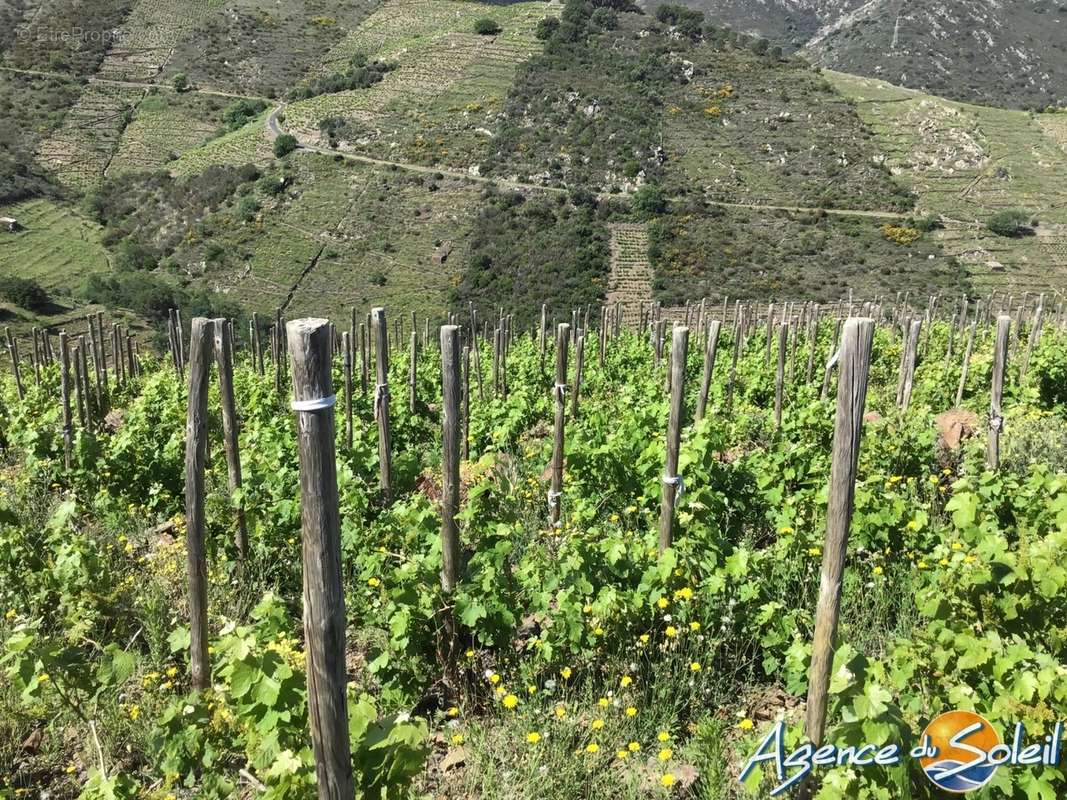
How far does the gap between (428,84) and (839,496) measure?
6289 centimetres

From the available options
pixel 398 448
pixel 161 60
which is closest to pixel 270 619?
pixel 398 448

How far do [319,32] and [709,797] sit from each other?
8455 centimetres

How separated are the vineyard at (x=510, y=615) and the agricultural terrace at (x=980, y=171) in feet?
118

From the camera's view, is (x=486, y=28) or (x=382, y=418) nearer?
(x=382, y=418)

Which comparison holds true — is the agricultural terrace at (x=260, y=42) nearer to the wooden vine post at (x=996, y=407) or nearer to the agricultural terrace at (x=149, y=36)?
the agricultural terrace at (x=149, y=36)

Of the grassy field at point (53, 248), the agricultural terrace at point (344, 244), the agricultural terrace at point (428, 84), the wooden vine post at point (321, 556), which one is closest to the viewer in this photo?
the wooden vine post at point (321, 556)

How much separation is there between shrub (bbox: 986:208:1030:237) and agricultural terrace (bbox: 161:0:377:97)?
5815 centimetres

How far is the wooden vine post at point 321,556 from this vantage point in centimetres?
182

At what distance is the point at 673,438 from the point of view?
427 centimetres

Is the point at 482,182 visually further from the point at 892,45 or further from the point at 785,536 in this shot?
the point at 892,45

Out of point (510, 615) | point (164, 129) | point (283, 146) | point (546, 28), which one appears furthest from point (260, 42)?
point (510, 615)

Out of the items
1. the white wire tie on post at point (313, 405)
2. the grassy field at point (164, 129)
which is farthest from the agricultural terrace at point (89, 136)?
the white wire tie on post at point (313, 405)

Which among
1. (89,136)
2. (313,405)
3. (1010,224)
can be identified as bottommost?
(313,405)

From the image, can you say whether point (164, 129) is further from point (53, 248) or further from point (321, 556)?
point (321, 556)
